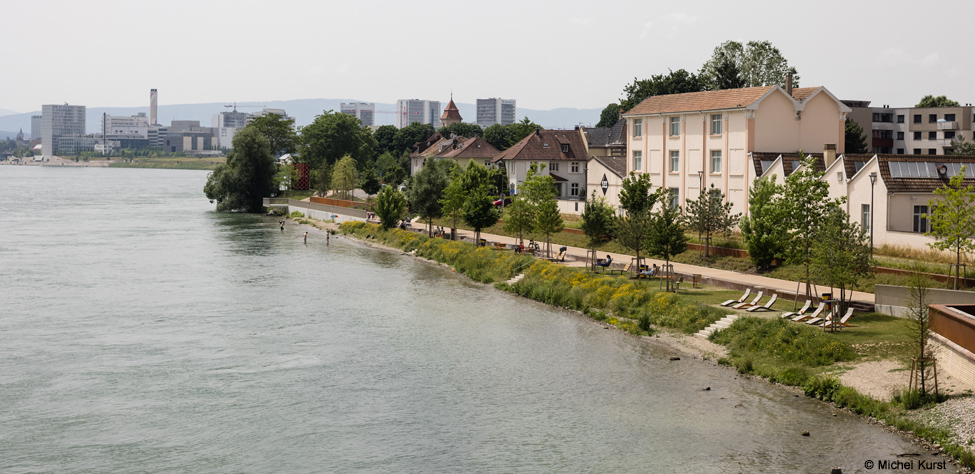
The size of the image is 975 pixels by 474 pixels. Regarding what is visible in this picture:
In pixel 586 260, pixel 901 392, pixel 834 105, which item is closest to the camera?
pixel 901 392

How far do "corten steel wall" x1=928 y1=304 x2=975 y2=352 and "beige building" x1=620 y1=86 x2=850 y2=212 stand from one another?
2867 centimetres

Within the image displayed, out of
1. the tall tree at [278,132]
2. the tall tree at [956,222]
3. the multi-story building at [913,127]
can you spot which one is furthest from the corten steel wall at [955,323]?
the tall tree at [278,132]

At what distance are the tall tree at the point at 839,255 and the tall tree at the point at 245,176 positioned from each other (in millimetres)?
94481

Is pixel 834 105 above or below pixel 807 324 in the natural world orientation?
above

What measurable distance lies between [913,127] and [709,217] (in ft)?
272

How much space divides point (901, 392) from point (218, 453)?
2041cm

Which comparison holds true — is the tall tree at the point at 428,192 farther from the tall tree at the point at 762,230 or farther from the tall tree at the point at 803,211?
the tall tree at the point at 803,211

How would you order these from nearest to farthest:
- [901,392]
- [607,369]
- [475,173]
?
[901,392] → [607,369] → [475,173]

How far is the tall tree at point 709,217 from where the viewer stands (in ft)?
174

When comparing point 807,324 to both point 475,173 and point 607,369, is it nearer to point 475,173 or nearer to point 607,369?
point 607,369

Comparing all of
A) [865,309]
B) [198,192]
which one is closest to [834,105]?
[865,309]

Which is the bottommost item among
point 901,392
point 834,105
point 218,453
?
point 218,453

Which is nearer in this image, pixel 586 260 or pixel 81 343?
pixel 81 343

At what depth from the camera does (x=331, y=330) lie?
4150 centimetres
